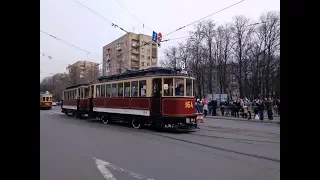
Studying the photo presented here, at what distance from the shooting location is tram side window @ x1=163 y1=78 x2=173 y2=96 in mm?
13343

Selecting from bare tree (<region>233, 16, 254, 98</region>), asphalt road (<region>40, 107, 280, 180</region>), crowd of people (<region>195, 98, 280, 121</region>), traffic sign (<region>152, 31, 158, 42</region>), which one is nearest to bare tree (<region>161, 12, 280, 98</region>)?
bare tree (<region>233, 16, 254, 98</region>)

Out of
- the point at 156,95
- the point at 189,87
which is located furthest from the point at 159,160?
the point at 189,87

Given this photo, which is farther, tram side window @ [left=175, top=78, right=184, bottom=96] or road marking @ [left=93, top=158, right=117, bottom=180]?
tram side window @ [left=175, top=78, right=184, bottom=96]

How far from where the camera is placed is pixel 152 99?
13.8m

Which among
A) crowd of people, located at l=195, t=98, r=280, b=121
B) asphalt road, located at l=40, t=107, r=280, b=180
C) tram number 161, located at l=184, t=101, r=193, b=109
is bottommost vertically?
asphalt road, located at l=40, t=107, r=280, b=180

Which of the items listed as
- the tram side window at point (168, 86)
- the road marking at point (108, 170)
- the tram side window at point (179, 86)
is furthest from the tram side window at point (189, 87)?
the road marking at point (108, 170)

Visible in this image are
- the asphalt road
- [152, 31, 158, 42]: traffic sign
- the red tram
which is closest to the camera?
the asphalt road

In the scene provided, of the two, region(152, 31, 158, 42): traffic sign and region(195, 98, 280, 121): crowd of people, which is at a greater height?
region(152, 31, 158, 42): traffic sign

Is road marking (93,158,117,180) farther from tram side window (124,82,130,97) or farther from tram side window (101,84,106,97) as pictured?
tram side window (101,84,106,97)

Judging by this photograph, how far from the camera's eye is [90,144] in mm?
9430

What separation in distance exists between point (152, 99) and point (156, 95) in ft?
1.02

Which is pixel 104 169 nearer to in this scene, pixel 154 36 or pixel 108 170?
pixel 108 170
